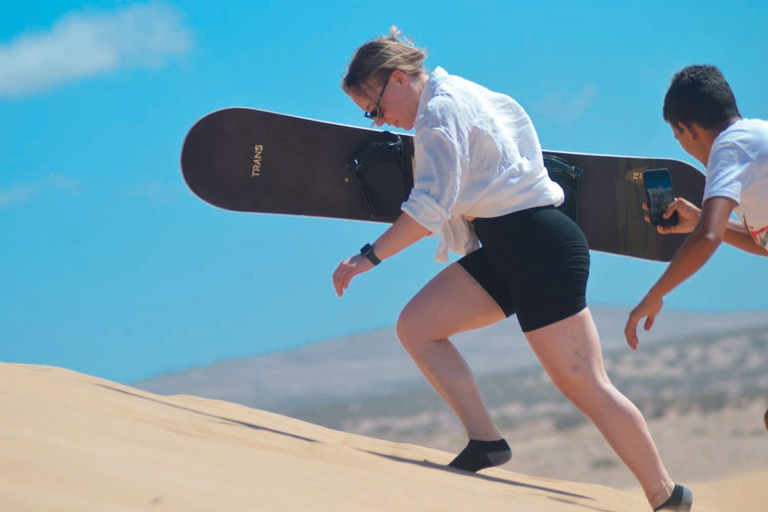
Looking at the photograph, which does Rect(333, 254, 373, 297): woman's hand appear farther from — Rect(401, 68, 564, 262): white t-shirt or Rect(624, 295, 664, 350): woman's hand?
Rect(624, 295, 664, 350): woman's hand

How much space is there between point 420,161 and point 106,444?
122cm

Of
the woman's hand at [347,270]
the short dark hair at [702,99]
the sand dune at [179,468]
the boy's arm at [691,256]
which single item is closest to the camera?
the sand dune at [179,468]

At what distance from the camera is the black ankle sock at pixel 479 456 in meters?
2.80

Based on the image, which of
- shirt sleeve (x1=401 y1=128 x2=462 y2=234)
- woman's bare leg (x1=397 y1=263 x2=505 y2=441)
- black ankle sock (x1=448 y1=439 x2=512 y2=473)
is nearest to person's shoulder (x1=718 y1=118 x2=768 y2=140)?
shirt sleeve (x1=401 y1=128 x2=462 y2=234)

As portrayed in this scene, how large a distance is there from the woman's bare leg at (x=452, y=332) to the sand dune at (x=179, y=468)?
0.21 meters

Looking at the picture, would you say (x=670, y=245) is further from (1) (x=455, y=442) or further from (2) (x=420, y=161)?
(1) (x=455, y=442)

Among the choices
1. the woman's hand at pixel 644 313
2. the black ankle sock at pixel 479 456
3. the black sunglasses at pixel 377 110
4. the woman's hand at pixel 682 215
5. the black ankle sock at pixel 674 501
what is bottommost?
the black ankle sock at pixel 674 501

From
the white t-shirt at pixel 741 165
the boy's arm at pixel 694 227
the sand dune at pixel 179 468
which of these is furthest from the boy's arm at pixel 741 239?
the sand dune at pixel 179 468

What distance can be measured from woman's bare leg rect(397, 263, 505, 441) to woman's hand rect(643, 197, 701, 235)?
0.61 metres

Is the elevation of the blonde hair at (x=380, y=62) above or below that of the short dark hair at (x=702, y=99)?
above

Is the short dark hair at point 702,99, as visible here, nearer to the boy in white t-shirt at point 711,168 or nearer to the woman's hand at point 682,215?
the boy in white t-shirt at point 711,168

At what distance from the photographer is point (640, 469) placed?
96.8 inches

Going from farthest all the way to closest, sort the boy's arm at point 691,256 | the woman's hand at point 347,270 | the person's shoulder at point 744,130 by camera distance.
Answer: the woman's hand at point 347,270 → the person's shoulder at point 744,130 → the boy's arm at point 691,256

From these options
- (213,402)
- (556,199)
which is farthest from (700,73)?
(213,402)
